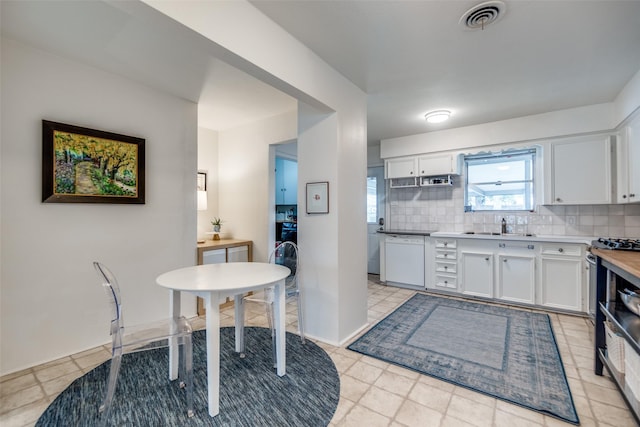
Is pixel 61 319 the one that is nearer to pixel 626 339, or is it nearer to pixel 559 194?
pixel 626 339

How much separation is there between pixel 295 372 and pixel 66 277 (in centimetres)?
209

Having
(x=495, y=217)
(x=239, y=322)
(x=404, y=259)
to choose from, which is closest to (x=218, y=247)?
(x=239, y=322)

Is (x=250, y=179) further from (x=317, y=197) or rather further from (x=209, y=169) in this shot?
(x=317, y=197)

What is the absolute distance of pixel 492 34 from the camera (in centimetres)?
203

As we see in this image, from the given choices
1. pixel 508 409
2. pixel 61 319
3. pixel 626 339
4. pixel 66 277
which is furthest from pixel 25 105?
pixel 626 339

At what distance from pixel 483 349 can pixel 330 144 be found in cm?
224

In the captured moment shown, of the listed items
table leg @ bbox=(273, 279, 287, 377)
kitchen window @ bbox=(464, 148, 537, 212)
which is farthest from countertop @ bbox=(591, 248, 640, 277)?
table leg @ bbox=(273, 279, 287, 377)

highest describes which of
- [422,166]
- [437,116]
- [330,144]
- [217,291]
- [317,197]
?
[437,116]

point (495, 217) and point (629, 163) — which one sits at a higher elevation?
point (629, 163)

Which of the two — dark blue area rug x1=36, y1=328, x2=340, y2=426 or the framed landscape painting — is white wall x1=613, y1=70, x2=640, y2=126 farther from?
the framed landscape painting

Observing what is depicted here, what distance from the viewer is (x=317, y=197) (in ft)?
8.65

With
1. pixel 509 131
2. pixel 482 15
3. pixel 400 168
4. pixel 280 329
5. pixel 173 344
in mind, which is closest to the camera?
pixel 482 15

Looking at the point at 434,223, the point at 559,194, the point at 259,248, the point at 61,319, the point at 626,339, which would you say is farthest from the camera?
the point at 434,223

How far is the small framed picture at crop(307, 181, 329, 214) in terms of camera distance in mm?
2574
